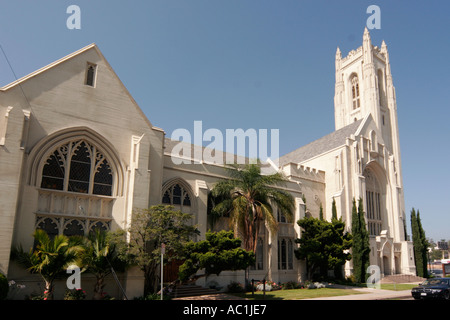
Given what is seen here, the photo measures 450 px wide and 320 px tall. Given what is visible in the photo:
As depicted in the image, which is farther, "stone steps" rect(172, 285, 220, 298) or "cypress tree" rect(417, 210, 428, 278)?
"cypress tree" rect(417, 210, 428, 278)

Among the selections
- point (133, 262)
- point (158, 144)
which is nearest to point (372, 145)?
point (158, 144)

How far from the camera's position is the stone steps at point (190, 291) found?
20.5 metres

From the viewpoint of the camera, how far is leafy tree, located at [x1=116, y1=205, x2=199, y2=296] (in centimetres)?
1775

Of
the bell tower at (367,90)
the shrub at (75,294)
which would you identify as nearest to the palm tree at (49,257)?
the shrub at (75,294)

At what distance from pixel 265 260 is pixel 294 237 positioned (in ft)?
13.3

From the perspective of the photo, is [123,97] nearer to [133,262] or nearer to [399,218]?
[133,262]

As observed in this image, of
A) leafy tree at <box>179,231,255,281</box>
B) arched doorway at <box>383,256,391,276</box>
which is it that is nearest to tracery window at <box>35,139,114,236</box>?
leafy tree at <box>179,231,255,281</box>

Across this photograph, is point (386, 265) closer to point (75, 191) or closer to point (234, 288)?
point (234, 288)

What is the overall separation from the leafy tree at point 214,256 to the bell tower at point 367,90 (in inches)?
1506

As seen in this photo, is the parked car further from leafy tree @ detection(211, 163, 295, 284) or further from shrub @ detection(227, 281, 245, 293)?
shrub @ detection(227, 281, 245, 293)

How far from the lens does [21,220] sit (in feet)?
55.6

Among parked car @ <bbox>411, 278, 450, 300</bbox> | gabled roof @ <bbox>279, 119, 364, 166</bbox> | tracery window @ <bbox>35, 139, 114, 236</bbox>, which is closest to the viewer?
tracery window @ <bbox>35, 139, 114, 236</bbox>

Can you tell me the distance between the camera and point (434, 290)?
18609 mm

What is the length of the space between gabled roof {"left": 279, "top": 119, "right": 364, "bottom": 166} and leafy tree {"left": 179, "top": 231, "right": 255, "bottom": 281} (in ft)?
82.0
